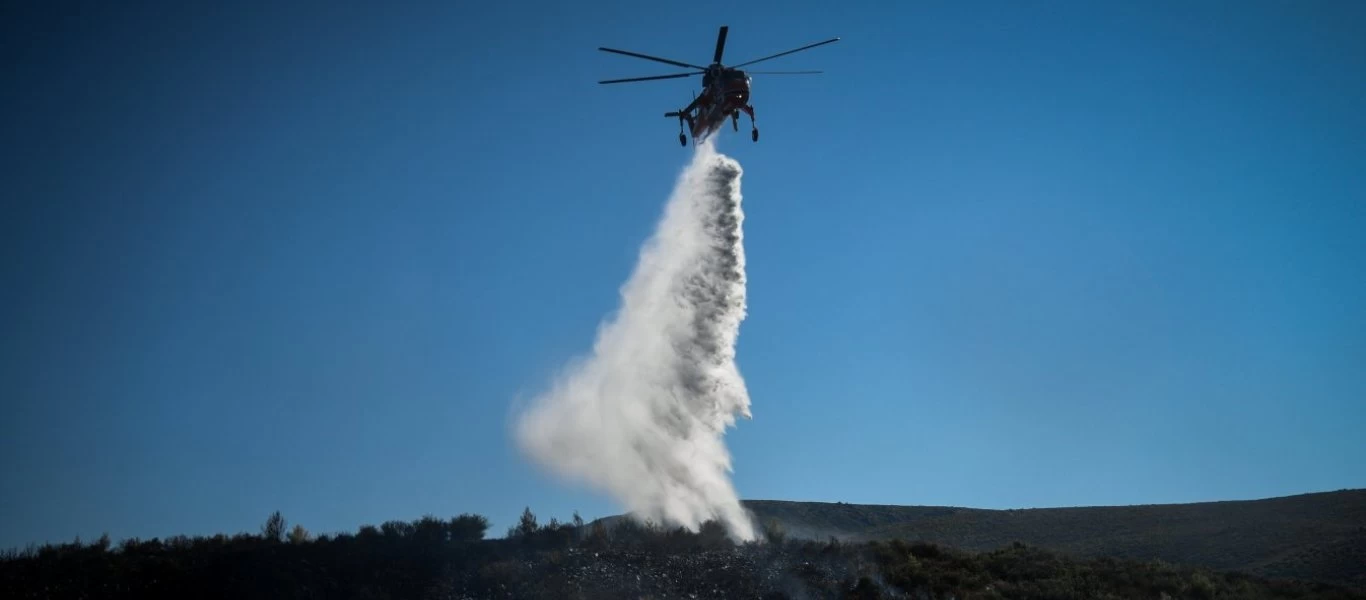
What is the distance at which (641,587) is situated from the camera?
27219 millimetres

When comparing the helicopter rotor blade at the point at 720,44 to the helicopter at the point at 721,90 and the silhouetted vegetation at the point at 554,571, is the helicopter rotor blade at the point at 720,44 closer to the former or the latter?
the helicopter at the point at 721,90

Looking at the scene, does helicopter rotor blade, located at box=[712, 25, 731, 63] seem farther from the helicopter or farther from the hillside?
the hillside

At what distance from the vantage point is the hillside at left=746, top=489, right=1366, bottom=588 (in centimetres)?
3447

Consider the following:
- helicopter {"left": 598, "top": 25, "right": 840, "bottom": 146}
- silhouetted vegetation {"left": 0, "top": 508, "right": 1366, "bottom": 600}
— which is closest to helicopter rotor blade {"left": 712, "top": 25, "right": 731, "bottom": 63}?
helicopter {"left": 598, "top": 25, "right": 840, "bottom": 146}

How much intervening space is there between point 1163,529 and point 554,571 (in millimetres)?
30838

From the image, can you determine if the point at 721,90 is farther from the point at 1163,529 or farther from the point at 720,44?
the point at 1163,529

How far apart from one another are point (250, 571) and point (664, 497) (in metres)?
18.0

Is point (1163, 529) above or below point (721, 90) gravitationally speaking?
below

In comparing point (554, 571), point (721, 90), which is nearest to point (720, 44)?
point (721, 90)

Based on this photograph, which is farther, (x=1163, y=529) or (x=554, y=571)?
(x=1163, y=529)

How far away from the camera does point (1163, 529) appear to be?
43.7m

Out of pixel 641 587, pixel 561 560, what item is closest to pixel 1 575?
pixel 561 560

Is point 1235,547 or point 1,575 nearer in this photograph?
point 1,575

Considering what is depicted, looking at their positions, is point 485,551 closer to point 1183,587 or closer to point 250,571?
point 250,571
